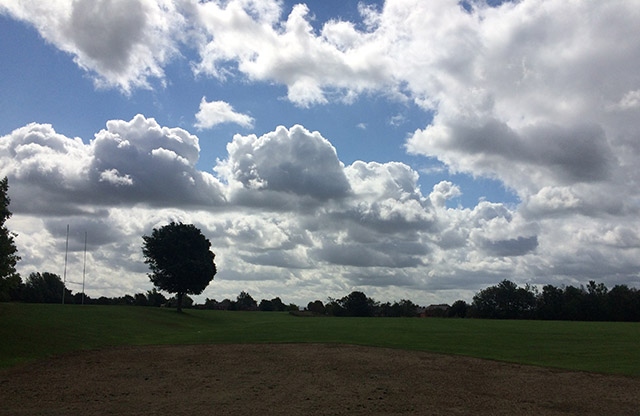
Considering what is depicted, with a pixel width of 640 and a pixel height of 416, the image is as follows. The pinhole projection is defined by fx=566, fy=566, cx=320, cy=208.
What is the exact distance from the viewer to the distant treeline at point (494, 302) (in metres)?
101

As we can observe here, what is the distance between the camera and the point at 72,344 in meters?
33.1

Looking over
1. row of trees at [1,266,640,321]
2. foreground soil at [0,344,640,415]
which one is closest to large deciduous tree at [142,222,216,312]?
row of trees at [1,266,640,321]

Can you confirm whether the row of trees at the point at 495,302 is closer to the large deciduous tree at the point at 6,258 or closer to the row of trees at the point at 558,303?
the row of trees at the point at 558,303

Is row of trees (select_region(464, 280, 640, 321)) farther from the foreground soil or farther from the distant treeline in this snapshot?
the foreground soil

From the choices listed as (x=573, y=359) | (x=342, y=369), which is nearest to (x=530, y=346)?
(x=573, y=359)

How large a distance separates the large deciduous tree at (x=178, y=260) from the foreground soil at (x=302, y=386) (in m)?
46.6

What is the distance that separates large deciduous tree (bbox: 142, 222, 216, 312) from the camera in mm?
75750

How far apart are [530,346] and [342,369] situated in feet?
51.3

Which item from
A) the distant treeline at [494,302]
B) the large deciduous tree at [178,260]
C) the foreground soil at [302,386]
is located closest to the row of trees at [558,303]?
the distant treeline at [494,302]

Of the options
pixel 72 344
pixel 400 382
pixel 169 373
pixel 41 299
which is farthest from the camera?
pixel 41 299

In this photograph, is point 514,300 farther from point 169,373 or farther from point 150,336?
point 169,373

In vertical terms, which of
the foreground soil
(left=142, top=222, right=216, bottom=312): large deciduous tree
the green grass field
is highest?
(left=142, top=222, right=216, bottom=312): large deciduous tree

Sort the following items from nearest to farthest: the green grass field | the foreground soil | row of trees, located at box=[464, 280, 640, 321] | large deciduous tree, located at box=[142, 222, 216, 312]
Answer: the foreground soil, the green grass field, large deciduous tree, located at box=[142, 222, 216, 312], row of trees, located at box=[464, 280, 640, 321]

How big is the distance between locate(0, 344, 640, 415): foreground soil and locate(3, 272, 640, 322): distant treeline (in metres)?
72.6
